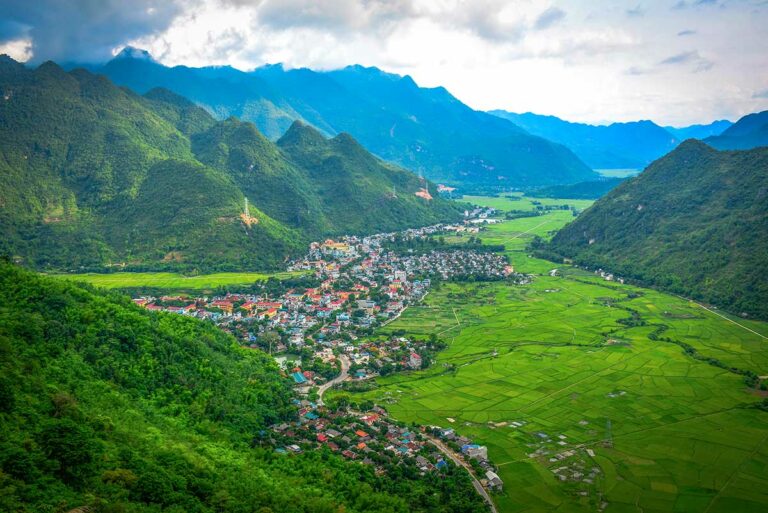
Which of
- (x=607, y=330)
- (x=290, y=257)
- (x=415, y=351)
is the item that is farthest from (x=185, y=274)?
(x=607, y=330)

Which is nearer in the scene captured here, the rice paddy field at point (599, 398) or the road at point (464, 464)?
the road at point (464, 464)

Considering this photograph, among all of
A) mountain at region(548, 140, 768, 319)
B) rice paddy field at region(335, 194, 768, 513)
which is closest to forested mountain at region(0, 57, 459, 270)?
rice paddy field at region(335, 194, 768, 513)

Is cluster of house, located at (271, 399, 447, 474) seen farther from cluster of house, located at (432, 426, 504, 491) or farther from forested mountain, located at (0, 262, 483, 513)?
cluster of house, located at (432, 426, 504, 491)

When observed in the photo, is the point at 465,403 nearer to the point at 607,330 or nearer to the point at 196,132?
the point at 607,330

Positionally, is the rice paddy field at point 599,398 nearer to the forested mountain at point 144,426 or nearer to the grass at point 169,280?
the forested mountain at point 144,426

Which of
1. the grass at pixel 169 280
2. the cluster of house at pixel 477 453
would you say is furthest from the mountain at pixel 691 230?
the grass at pixel 169 280

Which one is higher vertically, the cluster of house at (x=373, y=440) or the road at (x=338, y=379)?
the road at (x=338, y=379)
